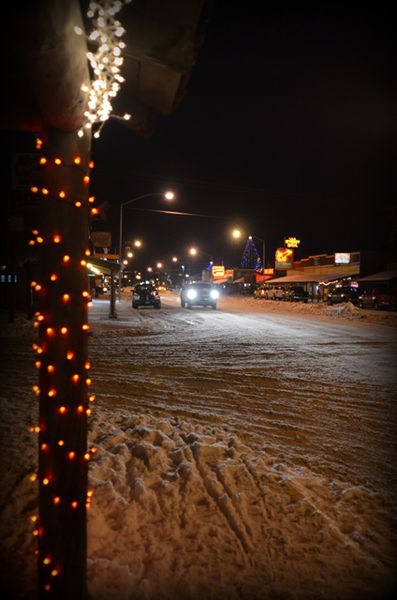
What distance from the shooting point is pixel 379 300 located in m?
33.1

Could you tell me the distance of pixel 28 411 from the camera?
5.58 meters

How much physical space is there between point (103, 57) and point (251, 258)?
8786 centimetres

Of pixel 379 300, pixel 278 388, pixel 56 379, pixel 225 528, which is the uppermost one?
pixel 379 300

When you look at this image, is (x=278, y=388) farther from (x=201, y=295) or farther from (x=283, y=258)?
(x=283, y=258)

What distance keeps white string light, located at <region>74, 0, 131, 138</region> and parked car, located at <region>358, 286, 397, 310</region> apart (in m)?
34.0

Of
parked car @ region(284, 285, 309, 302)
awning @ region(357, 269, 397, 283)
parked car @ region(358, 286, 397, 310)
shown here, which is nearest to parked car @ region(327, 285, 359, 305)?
awning @ region(357, 269, 397, 283)

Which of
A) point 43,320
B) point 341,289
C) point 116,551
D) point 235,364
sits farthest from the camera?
point 341,289

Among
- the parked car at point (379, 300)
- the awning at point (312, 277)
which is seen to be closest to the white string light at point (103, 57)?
the parked car at point (379, 300)

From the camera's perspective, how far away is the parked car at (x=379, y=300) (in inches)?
1272

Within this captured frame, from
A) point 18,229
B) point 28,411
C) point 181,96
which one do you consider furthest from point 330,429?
point 18,229

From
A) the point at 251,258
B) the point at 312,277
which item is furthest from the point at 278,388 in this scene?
the point at 251,258

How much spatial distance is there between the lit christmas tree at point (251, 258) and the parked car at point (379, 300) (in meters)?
52.1

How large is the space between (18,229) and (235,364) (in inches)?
350

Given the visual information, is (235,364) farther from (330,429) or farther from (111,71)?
(111,71)
